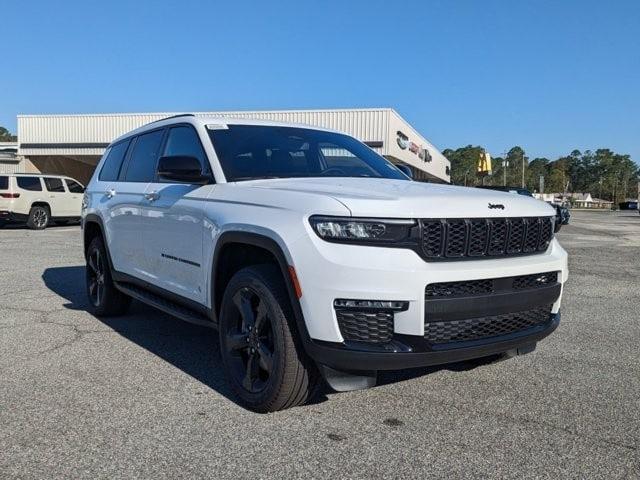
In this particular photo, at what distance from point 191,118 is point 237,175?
871mm

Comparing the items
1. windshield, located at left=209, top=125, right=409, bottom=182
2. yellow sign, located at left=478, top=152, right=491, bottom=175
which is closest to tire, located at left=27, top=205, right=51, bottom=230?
windshield, located at left=209, top=125, right=409, bottom=182

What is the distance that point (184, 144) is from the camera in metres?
4.75

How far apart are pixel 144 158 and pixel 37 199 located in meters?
15.7

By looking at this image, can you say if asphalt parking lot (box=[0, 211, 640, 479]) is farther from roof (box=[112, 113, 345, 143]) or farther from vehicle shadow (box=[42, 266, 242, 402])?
roof (box=[112, 113, 345, 143])

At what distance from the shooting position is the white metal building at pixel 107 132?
30375 millimetres

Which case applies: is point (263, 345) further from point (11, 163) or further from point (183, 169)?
point (11, 163)

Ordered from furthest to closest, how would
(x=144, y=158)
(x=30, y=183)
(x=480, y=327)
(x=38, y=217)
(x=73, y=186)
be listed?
(x=73, y=186)
(x=38, y=217)
(x=30, y=183)
(x=144, y=158)
(x=480, y=327)

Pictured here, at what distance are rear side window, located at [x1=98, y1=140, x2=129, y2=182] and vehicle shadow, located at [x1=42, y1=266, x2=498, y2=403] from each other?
145cm

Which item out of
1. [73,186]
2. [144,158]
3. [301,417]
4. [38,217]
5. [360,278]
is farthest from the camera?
[73,186]

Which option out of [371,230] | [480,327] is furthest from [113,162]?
[480,327]

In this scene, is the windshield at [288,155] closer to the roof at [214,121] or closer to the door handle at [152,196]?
the roof at [214,121]

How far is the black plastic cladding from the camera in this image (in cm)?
320

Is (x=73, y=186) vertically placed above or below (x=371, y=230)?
above

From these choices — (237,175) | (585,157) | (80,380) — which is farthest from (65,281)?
(585,157)
